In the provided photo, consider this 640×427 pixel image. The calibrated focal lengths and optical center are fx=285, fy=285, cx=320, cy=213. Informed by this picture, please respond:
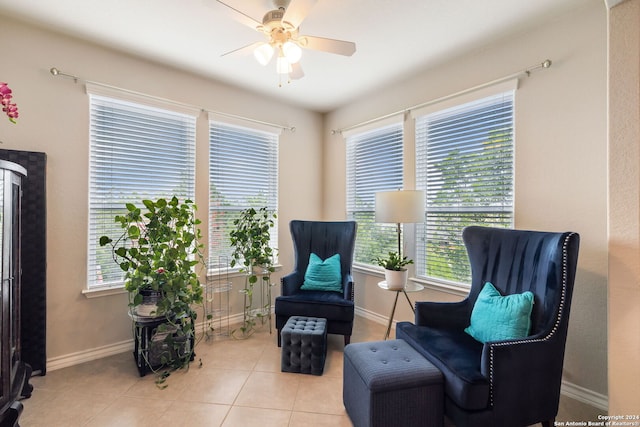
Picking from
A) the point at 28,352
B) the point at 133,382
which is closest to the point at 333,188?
the point at 133,382

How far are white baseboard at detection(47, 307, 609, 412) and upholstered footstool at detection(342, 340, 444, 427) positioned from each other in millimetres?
1225

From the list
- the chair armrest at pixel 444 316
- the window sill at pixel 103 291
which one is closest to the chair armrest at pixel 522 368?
the chair armrest at pixel 444 316

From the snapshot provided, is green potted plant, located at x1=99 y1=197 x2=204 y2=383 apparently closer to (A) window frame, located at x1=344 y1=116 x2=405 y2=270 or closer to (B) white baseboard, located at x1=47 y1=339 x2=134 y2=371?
(B) white baseboard, located at x1=47 y1=339 x2=134 y2=371

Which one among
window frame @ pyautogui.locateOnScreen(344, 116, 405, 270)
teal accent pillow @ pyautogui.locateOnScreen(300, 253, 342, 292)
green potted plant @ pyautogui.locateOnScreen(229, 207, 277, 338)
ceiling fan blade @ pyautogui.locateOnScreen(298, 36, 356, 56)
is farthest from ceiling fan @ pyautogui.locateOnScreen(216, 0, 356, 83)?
teal accent pillow @ pyautogui.locateOnScreen(300, 253, 342, 292)

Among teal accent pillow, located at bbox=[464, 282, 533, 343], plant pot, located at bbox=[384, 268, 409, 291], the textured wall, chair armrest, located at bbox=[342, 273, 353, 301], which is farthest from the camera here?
chair armrest, located at bbox=[342, 273, 353, 301]

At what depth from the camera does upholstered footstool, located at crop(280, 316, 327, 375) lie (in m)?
2.26

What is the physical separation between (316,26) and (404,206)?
5.34ft

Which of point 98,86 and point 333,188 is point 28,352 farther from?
point 333,188

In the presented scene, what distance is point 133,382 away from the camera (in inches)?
85.9

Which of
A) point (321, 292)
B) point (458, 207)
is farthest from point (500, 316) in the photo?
point (321, 292)

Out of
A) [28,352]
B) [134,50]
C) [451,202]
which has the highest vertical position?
[134,50]

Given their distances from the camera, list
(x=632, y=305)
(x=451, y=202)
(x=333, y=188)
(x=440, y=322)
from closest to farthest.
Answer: (x=632, y=305) < (x=440, y=322) < (x=451, y=202) < (x=333, y=188)

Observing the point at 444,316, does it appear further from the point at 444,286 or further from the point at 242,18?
the point at 242,18

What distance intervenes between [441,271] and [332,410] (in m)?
1.63
